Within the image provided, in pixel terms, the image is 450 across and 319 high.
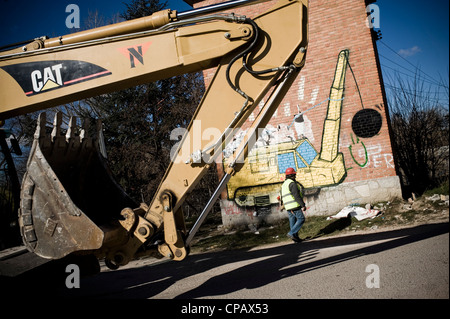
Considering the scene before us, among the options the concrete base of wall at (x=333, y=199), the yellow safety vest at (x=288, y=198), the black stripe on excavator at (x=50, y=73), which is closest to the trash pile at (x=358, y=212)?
the concrete base of wall at (x=333, y=199)

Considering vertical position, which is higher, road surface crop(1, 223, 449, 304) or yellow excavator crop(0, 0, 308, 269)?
yellow excavator crop(0, 0, 308, 269)

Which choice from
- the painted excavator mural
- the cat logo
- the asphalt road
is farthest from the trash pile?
the cat logo

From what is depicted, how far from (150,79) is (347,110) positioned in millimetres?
6901

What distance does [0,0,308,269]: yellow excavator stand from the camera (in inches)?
151

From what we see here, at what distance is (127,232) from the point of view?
13.3 ft

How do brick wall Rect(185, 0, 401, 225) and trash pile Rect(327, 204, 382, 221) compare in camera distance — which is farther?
brick wall Rect(185, 0, 401, 225)

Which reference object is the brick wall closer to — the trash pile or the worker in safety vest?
the trash pile

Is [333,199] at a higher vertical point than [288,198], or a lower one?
lower

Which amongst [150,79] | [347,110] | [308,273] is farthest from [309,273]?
[347,110]

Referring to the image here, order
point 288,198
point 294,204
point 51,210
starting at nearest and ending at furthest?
point 51,210, point 294,204, point 288,198

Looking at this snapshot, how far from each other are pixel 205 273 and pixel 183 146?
291cm

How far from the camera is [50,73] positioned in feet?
13.1

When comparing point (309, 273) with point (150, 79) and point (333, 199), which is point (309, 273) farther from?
point (333, 199)

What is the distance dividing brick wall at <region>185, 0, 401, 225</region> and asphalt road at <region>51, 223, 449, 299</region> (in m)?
2.54
